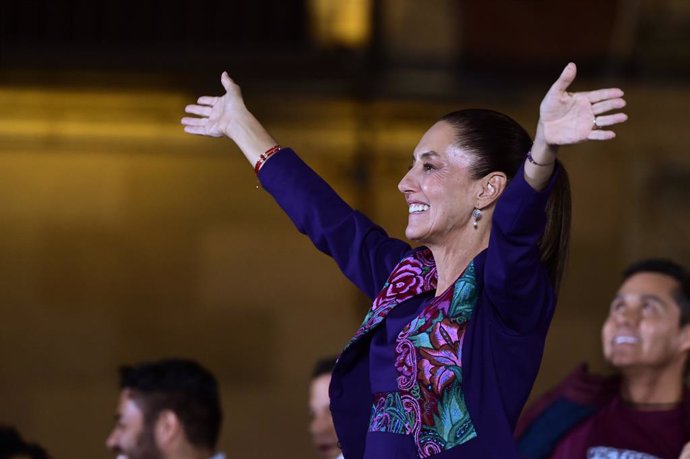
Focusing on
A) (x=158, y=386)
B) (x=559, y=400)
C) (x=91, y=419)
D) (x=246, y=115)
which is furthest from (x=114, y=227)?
(x=246, y=115)

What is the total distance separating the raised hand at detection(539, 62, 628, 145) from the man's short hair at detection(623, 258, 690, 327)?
1.53 meters

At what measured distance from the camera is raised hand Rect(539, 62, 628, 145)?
5.75ft

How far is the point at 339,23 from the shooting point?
18.2 feet

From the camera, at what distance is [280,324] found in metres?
5.57

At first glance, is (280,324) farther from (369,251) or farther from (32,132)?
(369,251)

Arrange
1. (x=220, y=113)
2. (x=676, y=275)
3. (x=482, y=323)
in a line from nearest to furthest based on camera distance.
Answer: (x=482, y=323) → (x=220, y=113) → (x=676, y=275)

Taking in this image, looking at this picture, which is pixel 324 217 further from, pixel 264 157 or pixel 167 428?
pixel 167 428

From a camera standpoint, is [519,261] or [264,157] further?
[264,157]

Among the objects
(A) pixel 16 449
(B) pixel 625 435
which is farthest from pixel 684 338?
(A) pixel 16 449

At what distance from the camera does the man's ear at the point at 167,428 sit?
3.34 metres

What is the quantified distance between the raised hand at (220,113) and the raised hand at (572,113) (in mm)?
697

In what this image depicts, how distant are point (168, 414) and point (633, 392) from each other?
116 centimetres

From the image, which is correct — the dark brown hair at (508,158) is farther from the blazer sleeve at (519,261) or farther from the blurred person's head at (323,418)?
the blurred person's head at (323,418)

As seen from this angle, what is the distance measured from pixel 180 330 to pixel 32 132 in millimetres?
1019
